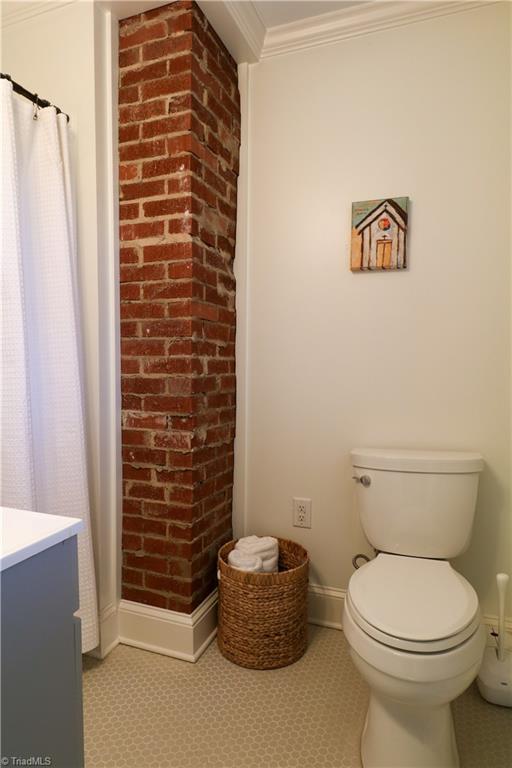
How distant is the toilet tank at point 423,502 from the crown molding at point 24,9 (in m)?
1.98

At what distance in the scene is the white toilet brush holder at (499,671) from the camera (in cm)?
139

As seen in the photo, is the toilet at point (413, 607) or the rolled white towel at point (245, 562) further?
the rolled white towel at point (245, 562)

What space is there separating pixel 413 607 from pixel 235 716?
680mm

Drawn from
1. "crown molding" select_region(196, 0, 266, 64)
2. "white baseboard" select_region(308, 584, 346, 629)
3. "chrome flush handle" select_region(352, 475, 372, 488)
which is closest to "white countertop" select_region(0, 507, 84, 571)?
"chrome flush handle" select_region(352, 475, 372, 488)

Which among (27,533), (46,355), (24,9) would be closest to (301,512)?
(46,355)

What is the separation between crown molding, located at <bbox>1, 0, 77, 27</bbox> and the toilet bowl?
222 cm

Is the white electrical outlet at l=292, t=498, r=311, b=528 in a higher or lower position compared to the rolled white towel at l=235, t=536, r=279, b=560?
higher

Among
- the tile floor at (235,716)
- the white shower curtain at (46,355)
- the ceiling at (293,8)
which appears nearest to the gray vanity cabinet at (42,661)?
the tile floor at (235,716)

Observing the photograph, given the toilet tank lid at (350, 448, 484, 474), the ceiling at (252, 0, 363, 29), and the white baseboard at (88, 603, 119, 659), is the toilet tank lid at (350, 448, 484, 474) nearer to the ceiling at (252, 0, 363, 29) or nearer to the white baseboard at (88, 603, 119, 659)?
the white baseboard at (88, 603, 119, 659)

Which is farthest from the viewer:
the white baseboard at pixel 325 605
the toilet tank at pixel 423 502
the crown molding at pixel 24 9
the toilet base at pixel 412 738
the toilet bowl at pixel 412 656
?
the white baseboard at pixel 325 605

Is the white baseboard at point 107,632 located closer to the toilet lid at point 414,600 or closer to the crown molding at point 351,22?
the toilet lid at point 414,600

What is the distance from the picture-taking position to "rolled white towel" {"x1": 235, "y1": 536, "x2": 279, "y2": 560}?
5.40ft

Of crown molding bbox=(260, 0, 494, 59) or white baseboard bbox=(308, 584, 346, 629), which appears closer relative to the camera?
crown molding bbox=(260, 0, 494, 59)

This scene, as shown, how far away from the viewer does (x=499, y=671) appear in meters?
1.42
